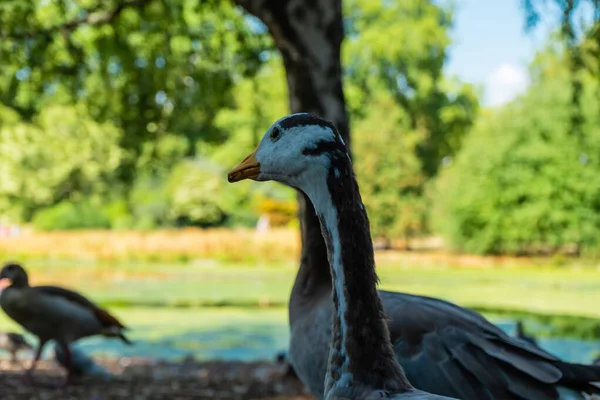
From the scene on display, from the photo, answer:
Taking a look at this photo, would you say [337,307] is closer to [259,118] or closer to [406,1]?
[259,118]

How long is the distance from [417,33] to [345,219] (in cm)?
4606

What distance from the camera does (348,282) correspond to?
2.51m

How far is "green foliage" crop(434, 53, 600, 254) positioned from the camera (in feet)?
103

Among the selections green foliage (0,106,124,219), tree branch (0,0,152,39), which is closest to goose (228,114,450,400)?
tree branch (0,0,152,39)

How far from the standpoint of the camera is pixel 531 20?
682 cm

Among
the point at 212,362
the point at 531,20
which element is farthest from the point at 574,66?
the point at 212,362

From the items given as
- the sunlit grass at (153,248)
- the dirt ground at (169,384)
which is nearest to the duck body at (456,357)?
the dirt ground at (169,384)

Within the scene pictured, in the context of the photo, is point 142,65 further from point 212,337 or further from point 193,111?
point 212,337

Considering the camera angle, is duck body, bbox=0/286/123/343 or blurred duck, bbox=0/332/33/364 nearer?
duck body, bbox=0/286/123/343

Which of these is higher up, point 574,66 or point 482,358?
point 574,66

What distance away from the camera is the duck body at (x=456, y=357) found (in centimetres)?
357

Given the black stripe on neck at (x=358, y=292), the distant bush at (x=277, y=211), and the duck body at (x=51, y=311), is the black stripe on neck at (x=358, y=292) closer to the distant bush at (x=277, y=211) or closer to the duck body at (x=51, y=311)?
the duck body at (x=51, y=311)

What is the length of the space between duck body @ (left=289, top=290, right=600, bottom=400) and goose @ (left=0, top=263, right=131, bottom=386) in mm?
4196

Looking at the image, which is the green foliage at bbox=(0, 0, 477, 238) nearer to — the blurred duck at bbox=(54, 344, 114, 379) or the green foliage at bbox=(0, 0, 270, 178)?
the green foliage at bbox=(0, 0, 270, 178)
